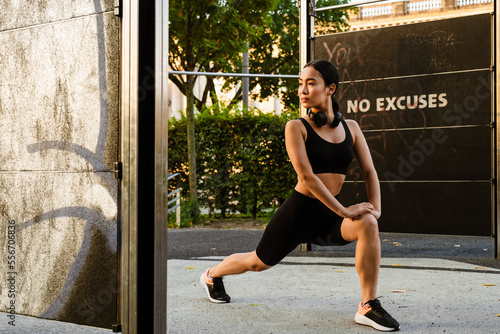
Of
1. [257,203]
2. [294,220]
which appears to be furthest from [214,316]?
[257,203]

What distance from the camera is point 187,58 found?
11281 mm

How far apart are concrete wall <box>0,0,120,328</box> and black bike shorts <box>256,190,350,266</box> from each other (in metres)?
1.31

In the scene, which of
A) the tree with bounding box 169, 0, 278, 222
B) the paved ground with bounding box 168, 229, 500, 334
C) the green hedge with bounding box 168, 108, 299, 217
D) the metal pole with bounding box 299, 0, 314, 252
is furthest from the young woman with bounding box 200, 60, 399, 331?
the green hedge with bounding box 168, 108, 299, 217

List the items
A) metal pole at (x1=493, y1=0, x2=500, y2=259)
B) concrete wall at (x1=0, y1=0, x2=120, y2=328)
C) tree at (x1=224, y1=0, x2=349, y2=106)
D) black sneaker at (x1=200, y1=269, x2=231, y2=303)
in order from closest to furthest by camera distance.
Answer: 1. concrete wall at (x1=0, y1=0, x2=120, y2=328)
2. black sneaker at (x1=200, y1=269, x2=231, y2=303)
3. metal pole at (x1=493, y1=0, x2=500, y2=259)
4. tree at (x1=224, y1=0, x2=349, y2=106)

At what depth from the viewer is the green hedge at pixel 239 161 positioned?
1112cm

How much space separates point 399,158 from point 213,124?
4961 mm

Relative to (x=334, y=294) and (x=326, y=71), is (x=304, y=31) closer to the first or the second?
(x=326, y=71)

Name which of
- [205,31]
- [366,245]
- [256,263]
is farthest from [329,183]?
[205,31]

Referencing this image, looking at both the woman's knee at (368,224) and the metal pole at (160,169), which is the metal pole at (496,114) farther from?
the metal pole at (160,169)

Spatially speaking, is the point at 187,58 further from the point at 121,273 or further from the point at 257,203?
the point at 121,273

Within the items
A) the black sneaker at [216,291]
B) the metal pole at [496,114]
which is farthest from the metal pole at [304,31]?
the black sneaker at [216,291]

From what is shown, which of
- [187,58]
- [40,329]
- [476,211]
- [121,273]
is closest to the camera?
[121,273]

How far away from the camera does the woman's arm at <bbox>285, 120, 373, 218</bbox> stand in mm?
3617

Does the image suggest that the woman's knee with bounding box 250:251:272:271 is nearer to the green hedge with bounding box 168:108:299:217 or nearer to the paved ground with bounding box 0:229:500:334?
the paved ground with bounding box 0:229:500:334
